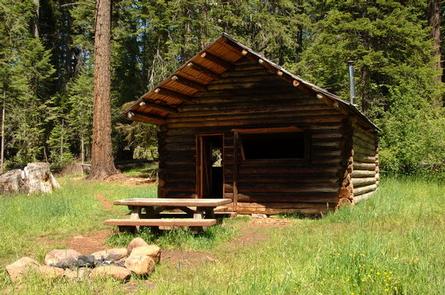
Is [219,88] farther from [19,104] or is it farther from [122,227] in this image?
[19,104]

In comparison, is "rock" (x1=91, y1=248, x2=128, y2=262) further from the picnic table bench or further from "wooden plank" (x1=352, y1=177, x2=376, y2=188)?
"wooden plank" (x1=352, y1=177, x2=376, y2=188)

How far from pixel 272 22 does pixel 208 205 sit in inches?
895

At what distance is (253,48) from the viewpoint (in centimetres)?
3070

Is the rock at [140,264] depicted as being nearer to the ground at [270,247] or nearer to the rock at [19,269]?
the ground at [270,247]

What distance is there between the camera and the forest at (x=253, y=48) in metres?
23.0

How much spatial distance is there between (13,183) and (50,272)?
1196 centimetres

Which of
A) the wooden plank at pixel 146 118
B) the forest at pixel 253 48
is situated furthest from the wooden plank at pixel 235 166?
the forest at pixel 253 48

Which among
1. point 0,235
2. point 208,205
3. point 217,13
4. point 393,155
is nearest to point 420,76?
point 393,155

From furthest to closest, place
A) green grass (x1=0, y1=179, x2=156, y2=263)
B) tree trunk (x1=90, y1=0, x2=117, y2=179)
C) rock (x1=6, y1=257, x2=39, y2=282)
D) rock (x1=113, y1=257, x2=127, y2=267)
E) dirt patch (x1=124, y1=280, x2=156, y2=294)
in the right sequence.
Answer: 1. tree trunk (x1=90, y1=0, x2=117, y2=179)
2. green grass (x1=0, y1=179, x2=156, y2=263)
3. rock (x1=113, y1=257, x2=127, y2=267)
4. rock (x1=6, y1=257, x2=39, y2=282)
5. dirt patch (x1=124, y1=280, x2=156, y2=294)

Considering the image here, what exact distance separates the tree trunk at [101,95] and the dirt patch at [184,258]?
1402 centimetres

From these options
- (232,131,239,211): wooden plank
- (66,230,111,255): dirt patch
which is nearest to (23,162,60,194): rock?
(66,230,111,255): dirt patch

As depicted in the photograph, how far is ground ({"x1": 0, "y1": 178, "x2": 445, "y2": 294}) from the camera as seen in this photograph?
17.7ft

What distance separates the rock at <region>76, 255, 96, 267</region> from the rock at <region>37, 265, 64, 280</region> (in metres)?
0.40

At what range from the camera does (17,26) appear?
110ft
